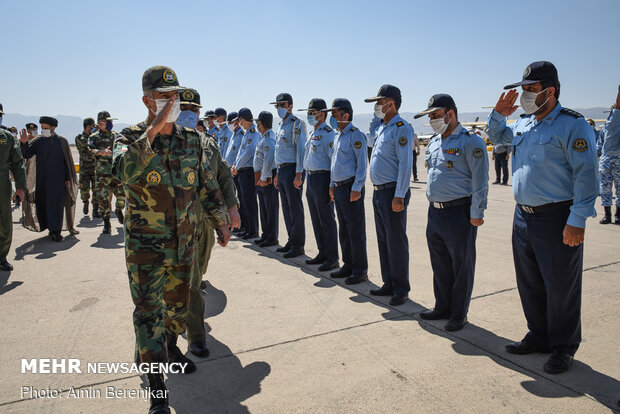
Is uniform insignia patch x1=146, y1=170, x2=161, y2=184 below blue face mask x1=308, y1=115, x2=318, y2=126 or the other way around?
below

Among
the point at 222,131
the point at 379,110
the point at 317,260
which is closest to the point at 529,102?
the point at 379,110

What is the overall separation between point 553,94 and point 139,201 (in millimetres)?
2944

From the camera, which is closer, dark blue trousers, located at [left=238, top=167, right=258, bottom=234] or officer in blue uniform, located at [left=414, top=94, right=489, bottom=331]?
officer in blue uniform, located at [left=414, top=94, right=489, bottom=331]

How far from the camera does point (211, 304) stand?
4.74m

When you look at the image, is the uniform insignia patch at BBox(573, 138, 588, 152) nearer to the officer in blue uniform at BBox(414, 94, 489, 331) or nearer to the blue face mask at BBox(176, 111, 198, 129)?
the officer in blue uniform at BBox(414, 94, 489, 331)

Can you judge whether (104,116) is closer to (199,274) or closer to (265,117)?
(265,117)

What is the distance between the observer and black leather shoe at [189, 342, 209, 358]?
139 inches

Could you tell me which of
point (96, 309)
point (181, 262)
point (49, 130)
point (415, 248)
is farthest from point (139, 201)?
point (49, 130)

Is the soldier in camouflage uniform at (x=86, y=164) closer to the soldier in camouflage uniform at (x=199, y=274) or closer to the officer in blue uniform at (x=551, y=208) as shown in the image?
the soldier in camouflage uniform at (x=199, y=274)

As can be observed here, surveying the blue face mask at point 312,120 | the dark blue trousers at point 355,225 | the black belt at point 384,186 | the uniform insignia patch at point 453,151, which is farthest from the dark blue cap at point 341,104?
the uniform insignia patch at point 453,151

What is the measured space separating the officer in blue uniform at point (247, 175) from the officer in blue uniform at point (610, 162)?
6410mm

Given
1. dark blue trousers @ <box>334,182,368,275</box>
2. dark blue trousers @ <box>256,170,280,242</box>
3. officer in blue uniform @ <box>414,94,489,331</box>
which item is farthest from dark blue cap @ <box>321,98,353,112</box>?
dark blue trousers @ <box>256,170,280,242</box>

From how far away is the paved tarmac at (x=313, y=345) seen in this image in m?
2.88

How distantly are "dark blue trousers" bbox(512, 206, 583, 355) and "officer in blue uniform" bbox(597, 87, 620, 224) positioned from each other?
6213 millimetres
